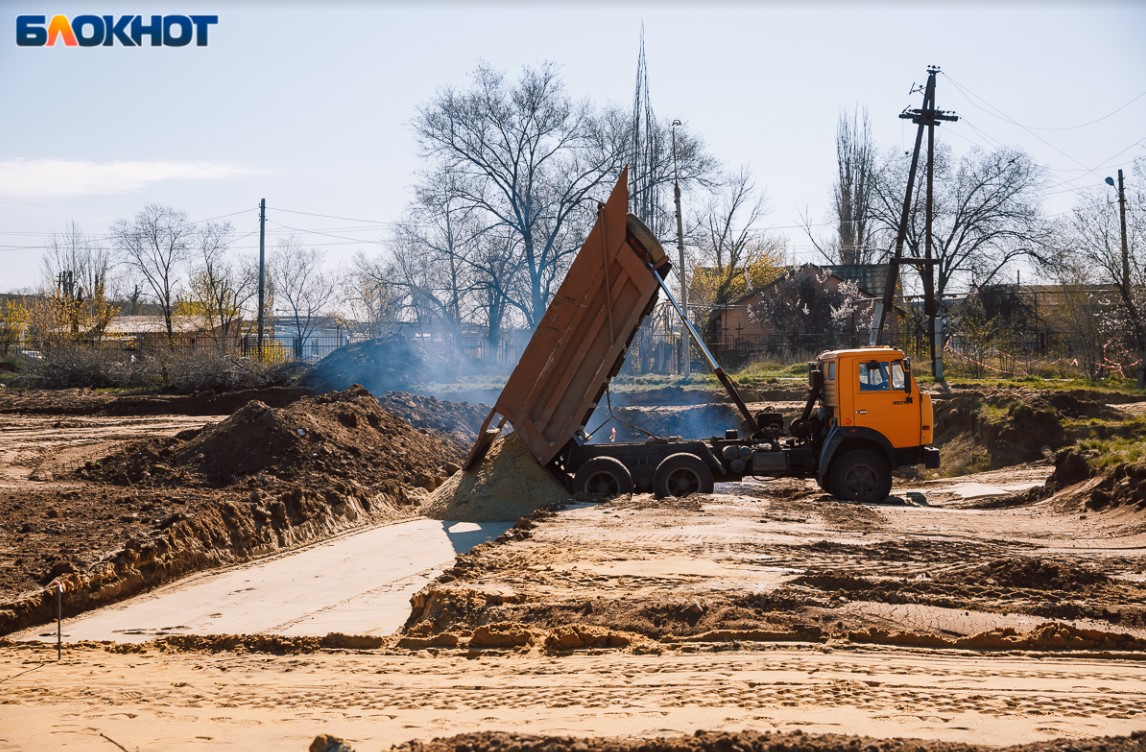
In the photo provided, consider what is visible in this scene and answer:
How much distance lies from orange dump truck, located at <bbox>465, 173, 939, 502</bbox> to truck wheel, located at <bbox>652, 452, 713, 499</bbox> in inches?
0.6

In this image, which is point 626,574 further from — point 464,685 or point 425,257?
point 425,257

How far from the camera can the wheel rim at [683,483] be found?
53.9 feet

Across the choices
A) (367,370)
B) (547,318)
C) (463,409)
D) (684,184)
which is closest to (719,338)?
(684,184)

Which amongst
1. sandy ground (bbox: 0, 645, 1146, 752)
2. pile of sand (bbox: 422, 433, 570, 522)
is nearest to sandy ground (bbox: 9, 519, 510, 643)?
sandy ground (bbox: 0, 645, 1146, 752)

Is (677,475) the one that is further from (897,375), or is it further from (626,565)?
(626,565)

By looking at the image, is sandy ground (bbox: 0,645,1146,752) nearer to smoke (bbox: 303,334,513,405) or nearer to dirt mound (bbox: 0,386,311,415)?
dirt mound (bbox: 0,386,311,415)

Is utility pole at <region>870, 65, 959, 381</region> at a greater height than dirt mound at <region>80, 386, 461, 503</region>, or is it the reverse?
utility pole at <region>870, 65, 959, 381</region>

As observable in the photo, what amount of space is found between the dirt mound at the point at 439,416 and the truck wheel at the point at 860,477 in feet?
32.4

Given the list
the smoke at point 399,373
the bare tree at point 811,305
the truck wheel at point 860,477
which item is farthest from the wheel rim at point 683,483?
the bare tree at point 811,305

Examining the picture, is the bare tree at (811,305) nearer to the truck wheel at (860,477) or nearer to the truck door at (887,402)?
the truck door at (887,402)

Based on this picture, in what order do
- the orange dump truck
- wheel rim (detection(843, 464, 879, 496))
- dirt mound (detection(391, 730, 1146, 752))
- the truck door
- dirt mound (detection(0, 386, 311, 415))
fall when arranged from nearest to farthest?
dirt mound (detection(391, 730, 1146, 752))
the orange dump truck
the truck door
wheel rim (detection(843, 464, 879, 496))
dirt mound (detection(0, 386, 311, 415))

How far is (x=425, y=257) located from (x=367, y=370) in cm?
772

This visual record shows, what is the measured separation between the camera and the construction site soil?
19.9 ft

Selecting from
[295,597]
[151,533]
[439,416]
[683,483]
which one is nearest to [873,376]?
[683,483]
